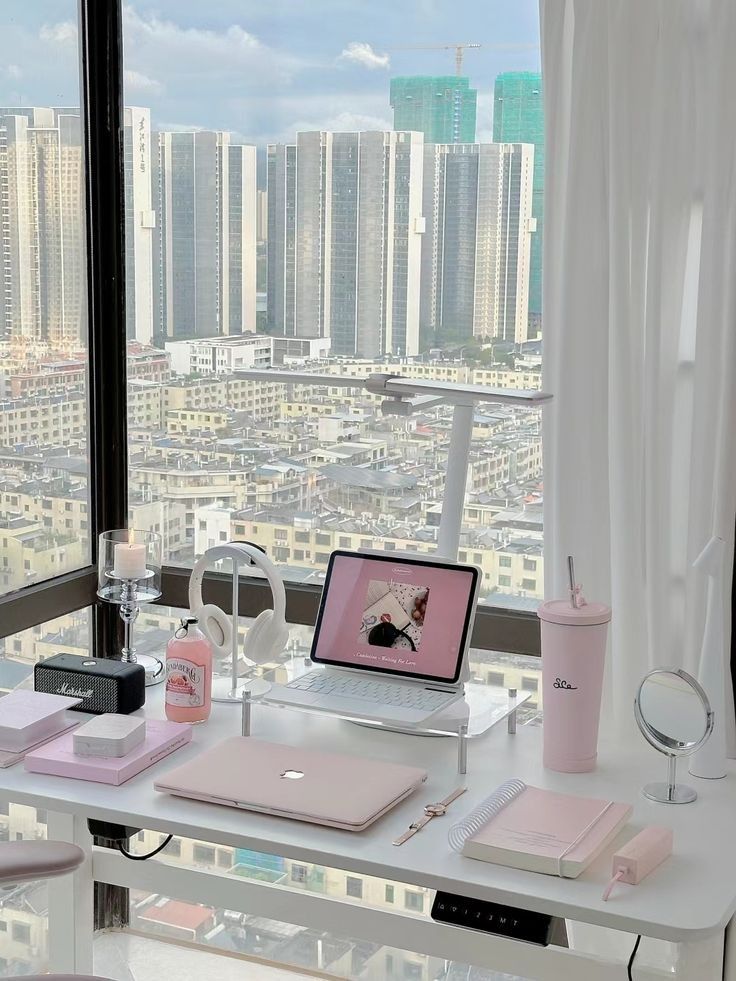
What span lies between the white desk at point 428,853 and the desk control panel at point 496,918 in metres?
0.03

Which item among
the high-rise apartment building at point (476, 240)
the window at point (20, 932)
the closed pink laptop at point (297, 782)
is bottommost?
the window at point (20, 932)

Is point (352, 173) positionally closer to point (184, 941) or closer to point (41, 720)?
point (41, 720)

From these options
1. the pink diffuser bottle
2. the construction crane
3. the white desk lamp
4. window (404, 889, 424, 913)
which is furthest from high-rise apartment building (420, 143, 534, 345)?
window (404, 889, 424, 913)

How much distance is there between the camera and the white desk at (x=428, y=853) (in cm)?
145

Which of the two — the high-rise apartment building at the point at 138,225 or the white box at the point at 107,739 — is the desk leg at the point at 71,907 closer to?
the white box at the point at 107,739

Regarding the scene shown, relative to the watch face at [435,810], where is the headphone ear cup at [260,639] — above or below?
above

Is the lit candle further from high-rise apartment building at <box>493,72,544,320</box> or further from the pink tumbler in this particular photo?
high-rise apartment building at <box>493,72,544,320</box>

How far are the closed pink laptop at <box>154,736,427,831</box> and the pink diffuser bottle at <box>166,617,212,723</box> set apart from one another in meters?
0.15

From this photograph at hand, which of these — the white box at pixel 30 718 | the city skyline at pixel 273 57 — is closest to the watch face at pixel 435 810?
the white box at pixel 30 718

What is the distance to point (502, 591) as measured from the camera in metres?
2.35

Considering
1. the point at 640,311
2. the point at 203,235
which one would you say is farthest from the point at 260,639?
the point at 203,235

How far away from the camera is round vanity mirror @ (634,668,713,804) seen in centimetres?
169

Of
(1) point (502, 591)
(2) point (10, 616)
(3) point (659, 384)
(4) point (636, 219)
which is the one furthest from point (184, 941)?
(4) point (636, 219)

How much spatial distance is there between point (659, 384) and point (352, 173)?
0.79 m
